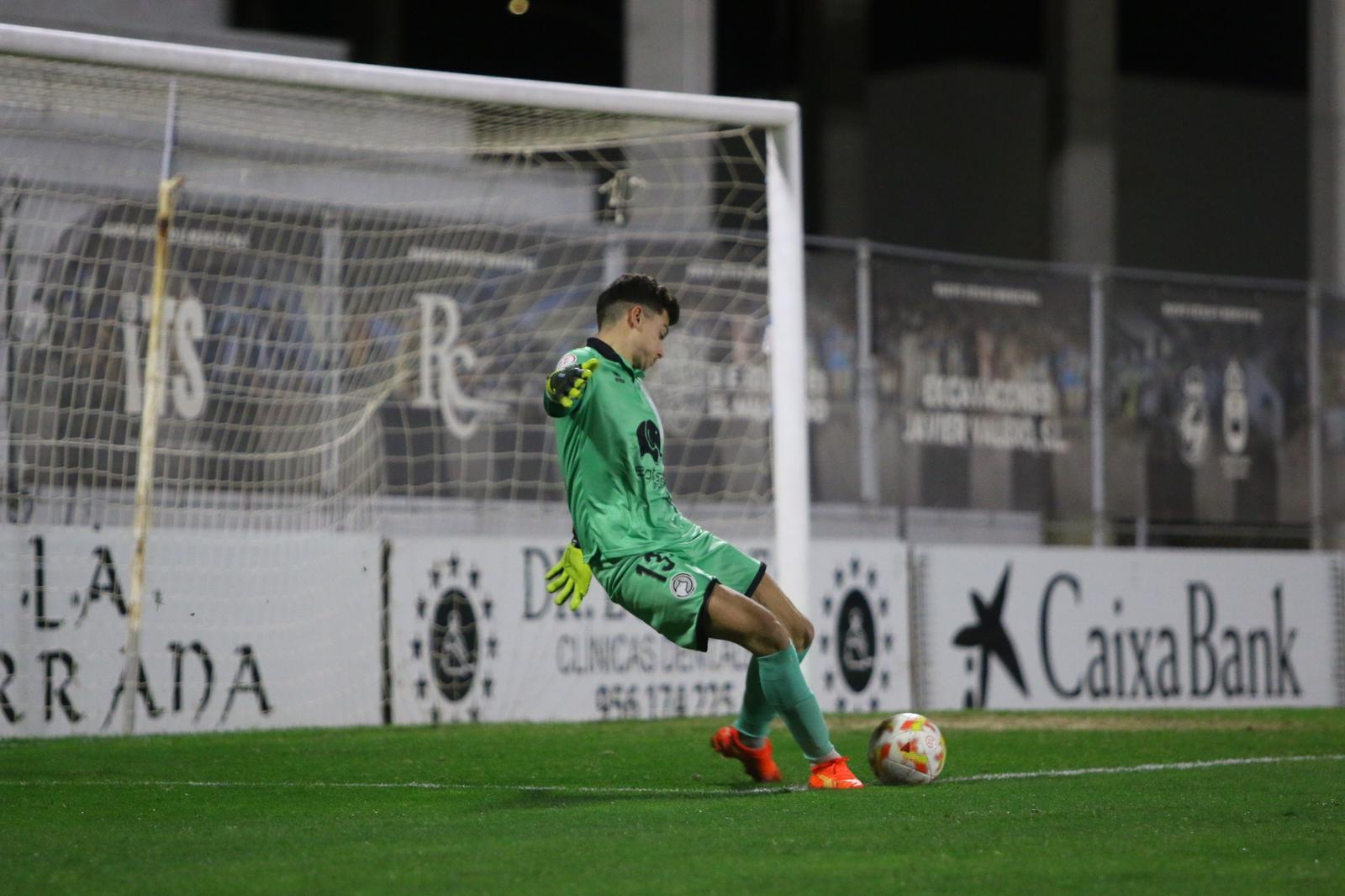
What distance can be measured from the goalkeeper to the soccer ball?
120 millimetres

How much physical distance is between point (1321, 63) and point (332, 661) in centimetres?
1303

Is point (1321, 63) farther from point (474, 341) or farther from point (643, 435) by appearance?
point (643, 435)

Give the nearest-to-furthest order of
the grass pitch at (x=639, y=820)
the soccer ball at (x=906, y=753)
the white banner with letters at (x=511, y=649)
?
the grass pitch at (x=639, y=820), the soccer ball at (x=906, y=753), the white banner with letters at (x=511, y=649)

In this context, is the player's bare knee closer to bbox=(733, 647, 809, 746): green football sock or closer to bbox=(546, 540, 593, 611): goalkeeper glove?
bbox=(733, 647, 809, 746): green football sock

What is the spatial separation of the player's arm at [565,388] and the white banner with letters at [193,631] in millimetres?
4311

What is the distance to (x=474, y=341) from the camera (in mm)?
11336

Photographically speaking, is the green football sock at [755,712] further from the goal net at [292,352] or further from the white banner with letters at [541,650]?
the goal net at [292,352]

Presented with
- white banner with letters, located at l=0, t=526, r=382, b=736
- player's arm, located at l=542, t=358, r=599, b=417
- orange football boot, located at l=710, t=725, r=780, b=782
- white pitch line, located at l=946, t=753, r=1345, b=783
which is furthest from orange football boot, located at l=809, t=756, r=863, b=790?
white banner with letters, located at l=0, t=526, r=382, b=736

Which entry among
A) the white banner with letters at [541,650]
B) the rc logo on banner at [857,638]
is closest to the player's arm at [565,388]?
the white banner with letters at [541,650]

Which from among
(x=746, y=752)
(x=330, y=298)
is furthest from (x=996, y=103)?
(x=746, y=752)

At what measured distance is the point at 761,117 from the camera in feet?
30.9

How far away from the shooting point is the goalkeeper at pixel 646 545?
20.1 feet

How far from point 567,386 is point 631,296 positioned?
53 centimetres

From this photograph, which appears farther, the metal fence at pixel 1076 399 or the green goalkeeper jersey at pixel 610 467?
the metal fence at pixel 1076 399
